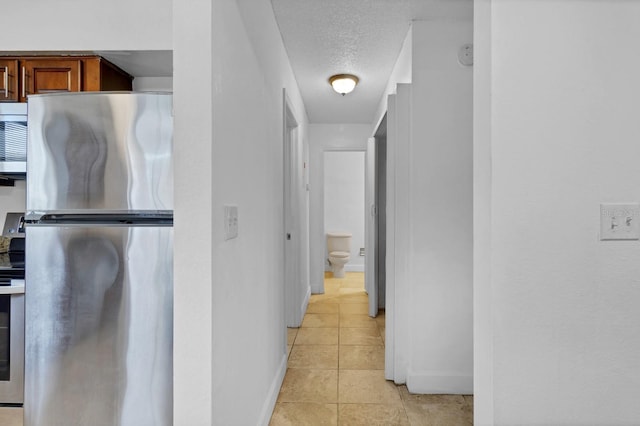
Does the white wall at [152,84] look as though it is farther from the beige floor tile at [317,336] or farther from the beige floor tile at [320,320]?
the beige floor tile at [320,320]

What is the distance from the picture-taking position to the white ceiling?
2.37 metres

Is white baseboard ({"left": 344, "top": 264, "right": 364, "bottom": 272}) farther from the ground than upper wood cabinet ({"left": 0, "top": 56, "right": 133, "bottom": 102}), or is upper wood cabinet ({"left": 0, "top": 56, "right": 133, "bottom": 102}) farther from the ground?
upper wood cabinet ({"left": 0, "top": 56, "right": 133, "bottom": 102})

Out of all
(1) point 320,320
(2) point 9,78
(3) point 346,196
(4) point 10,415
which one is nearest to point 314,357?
(1) point 320,320

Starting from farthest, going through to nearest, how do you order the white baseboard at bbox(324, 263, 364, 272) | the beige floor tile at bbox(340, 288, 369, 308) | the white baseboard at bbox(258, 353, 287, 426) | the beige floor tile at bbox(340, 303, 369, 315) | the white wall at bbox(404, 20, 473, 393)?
the white baseboard at bbox(324, 263, 364, 272), the beige floor tile at bbox(340, 288, 369, 308), the beige floor tile at bbox(340, 303, 369, 315), the white wall at bbox(404, 20, 473, 393), the white baseboard at bbox(258, 353, 287, 426)

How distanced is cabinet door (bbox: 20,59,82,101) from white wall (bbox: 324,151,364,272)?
16.7 ft

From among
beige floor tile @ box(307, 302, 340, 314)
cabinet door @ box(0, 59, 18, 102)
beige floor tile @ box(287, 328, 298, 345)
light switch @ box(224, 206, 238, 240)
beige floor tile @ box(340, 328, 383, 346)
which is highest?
cabinet door @ box(0, 59, 18, 102)

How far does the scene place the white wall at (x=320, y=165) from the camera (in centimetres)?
532

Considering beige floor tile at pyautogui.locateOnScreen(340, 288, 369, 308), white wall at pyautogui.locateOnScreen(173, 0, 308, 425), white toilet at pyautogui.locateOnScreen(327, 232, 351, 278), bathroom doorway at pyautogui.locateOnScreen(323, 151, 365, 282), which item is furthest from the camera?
bathroom doorway at pyautogui.locateOnScreen(323, 151, 365, 282)

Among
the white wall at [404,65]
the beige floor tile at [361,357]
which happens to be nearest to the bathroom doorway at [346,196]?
the white wall at [404,65]

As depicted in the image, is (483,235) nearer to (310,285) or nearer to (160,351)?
(160,351)

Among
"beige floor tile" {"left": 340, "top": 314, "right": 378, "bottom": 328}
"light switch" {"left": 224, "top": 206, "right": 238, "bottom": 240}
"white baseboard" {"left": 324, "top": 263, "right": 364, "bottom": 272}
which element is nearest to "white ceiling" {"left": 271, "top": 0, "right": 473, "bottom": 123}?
"light switch" {"left": 224, "top": 206, "right": 238, "bottom": 240}

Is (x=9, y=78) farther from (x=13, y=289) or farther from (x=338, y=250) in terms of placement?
(x=338, y=250)

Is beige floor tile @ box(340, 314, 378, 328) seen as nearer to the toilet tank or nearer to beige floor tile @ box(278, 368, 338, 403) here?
beige floor tile @ box(278, 368, 338, 403)

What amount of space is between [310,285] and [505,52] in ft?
14.2
